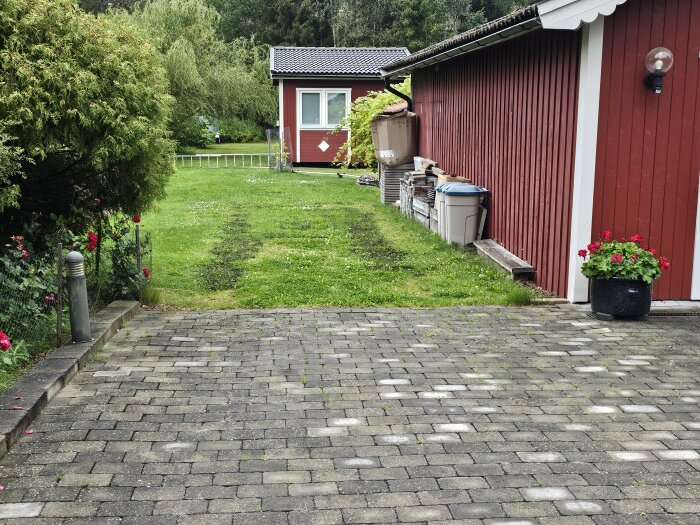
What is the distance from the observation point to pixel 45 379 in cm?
540

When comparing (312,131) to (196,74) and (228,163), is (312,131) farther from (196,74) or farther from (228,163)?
(196,74)

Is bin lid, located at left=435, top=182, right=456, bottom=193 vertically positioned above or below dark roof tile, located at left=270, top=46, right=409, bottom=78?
below

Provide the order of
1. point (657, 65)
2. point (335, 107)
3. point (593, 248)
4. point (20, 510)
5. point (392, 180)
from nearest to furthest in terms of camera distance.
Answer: point (20, 510), point (593, 248), point (657, 65), point (392, 180), point (335, 107)

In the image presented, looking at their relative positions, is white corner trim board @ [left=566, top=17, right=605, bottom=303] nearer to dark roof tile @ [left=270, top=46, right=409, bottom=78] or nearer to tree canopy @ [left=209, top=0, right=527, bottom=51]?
dark roof tile @ [left=270, top=46, right=409, bottom=78]

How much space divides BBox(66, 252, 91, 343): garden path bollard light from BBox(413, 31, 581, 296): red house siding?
4802 millimetres

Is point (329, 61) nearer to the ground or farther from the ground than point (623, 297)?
farther from the ground

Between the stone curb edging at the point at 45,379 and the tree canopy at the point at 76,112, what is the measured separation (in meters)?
1.26

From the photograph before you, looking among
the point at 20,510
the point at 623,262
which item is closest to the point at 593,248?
the point at 623,262

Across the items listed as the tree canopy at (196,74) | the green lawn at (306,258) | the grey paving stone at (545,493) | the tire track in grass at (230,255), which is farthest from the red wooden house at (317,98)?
the grey paving stone at (545,493)

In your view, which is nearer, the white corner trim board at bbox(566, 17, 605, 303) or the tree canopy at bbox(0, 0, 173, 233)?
the tree canopy at bbox(0, 0, 173, 233)

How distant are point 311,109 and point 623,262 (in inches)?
817

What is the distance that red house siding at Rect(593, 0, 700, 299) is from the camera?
789 cm

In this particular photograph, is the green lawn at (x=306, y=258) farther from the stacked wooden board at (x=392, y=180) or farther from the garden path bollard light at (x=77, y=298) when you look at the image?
the garden path bollard light at (x=77, y=298)

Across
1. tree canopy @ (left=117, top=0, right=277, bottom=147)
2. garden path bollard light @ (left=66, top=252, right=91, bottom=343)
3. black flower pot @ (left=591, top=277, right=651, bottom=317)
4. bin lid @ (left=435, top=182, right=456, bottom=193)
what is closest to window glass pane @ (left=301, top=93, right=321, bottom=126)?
tree canopy @ (left=117, top=0, right=277, bottom=147)
